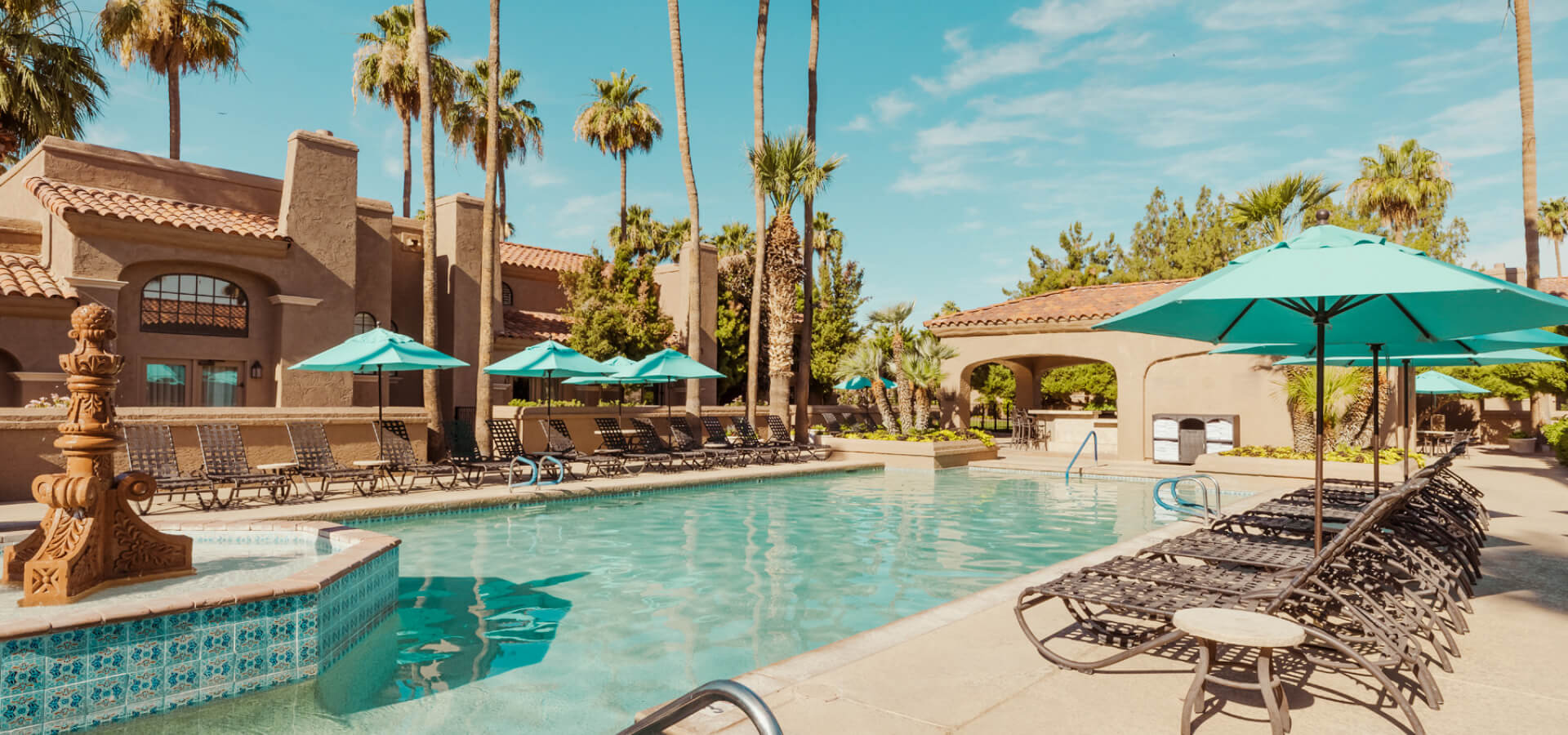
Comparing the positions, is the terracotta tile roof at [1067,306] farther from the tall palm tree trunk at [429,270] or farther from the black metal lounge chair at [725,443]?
the tall palm tree trunk at [429,270]

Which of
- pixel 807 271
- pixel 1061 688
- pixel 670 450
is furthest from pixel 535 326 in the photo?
pixel 1061 688

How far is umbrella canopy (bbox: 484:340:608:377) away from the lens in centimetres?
1523

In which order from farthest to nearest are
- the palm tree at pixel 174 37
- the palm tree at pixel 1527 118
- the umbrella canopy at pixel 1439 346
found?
1. the palm tree at pixel 174 37
2. the palm tree at pixel 1527 118
3. the umbrella canopy at pixel 1439 346

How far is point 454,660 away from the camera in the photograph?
5.67m

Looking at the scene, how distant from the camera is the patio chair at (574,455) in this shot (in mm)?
15344

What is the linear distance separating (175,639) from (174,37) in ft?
85.7

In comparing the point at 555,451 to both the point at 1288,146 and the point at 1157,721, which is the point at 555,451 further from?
the point at 1288,146

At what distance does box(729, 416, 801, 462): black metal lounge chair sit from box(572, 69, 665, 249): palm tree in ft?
51.6

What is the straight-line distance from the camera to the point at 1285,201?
18.2m

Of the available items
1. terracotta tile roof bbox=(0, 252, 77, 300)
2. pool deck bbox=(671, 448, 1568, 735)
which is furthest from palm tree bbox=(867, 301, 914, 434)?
terracotta tile roof bbox=(0, 252, 77, 300)

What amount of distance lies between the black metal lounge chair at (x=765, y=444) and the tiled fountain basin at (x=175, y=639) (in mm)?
12659

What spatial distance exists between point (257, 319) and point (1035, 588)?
63.3 feet

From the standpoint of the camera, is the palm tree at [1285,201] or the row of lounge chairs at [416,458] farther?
the palm tree at [1285,201]

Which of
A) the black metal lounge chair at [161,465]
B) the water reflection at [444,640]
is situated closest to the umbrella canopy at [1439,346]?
the water reflection at [444,640]
